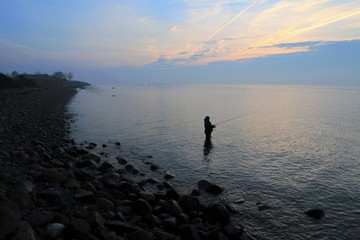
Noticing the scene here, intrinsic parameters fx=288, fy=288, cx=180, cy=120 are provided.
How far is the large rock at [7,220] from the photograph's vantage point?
22.6ft

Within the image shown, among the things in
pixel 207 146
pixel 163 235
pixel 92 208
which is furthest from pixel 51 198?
pixel 207 146

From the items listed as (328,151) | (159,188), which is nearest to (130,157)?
(159,188)

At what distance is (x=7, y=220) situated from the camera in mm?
7172

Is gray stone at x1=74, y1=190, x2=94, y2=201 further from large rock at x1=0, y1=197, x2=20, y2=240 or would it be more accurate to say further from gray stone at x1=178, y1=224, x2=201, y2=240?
gray stone at x1=178, y1=224, x2=201, y2=240

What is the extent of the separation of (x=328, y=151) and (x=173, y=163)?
14021 mm

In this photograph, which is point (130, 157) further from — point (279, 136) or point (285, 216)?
point (279, 136)

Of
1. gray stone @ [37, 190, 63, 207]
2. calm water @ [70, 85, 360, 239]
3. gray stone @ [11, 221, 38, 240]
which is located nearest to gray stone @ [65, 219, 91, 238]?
gray stone @ [11, 221, 38, 240]

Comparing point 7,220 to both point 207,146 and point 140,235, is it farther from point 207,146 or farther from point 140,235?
point 207,146

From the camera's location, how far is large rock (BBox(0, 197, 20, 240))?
22.6 ft

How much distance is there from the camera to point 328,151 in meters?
24.7

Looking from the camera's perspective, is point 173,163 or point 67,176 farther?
point 173,163

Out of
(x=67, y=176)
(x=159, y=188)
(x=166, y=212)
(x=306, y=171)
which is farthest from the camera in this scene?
(x=306, y=171)

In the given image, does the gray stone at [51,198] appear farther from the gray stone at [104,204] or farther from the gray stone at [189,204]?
the gray stone at [189,204]

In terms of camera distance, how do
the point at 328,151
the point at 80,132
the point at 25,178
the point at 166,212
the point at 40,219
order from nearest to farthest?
the point at 40,219 < the point at 166,212 < the point at 25,178 < the point at 328,151 < the point at 80,132
